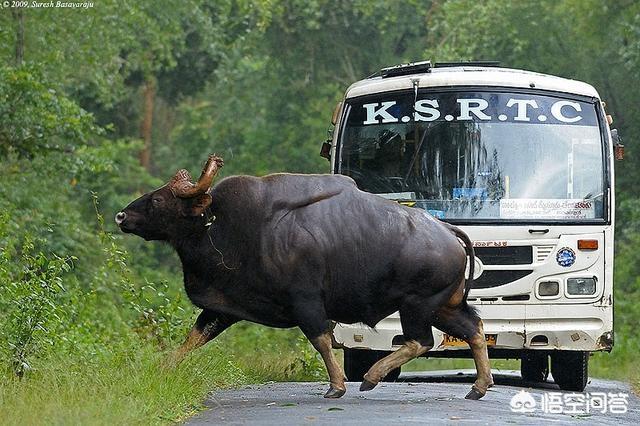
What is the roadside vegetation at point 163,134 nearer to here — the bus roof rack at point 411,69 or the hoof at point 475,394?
the hoof at point 475,394

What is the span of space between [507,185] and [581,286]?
3.69 feet

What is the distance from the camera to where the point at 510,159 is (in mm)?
14445

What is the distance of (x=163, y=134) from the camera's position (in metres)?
51.1

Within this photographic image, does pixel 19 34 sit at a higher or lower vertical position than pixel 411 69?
higher

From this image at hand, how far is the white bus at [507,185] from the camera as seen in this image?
14.1 metres

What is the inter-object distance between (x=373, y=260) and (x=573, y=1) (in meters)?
19.7

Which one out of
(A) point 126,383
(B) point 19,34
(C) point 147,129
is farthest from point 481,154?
(C) point 147,129

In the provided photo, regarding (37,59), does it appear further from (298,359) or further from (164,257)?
(164,257)

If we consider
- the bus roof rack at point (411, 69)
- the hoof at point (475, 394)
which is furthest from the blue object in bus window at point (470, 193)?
the hoof at point (475, 394)

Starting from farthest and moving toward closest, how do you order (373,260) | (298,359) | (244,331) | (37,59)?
(244,331) < (37,59) < (298,359) < (373,260)

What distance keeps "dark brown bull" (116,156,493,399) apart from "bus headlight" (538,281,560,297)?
249 cm

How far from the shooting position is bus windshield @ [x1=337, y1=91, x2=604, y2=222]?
1430 cm

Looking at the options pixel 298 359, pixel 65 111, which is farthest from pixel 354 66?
pixel 298 359

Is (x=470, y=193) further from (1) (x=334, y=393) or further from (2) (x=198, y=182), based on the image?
(2) (x=198, y=182)
